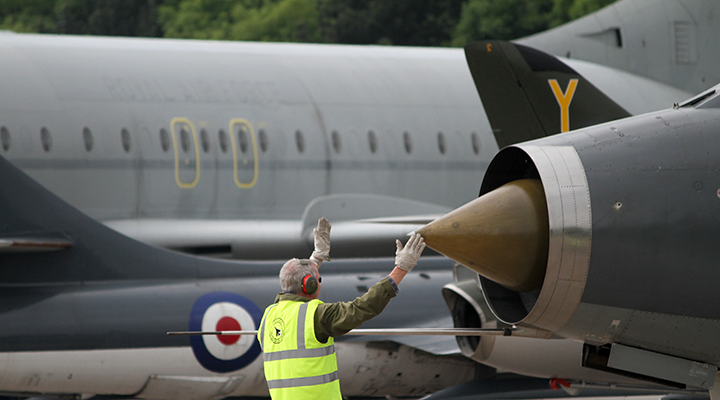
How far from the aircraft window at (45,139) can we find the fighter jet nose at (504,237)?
730cm

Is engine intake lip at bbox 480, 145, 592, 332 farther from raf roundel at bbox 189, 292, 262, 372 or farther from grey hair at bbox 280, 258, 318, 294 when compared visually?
raf roundel at bbox 189, 292, 262, 372

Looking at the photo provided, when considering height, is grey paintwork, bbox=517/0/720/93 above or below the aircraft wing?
above

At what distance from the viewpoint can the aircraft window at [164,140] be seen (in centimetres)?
1084

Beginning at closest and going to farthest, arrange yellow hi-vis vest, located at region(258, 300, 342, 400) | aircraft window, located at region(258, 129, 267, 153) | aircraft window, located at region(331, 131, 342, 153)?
yellow hi-vis vest, located at region(258, 300, 342, 400)
aircraft window, located at region(258, 129, 267, 153)
aircraft window, located at region(331, 131, 342, 153)

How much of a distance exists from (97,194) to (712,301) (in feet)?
25.8

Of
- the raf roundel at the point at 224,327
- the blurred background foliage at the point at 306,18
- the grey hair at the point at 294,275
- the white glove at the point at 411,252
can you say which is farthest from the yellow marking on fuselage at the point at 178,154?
the blurred background foliage at the point at 306,18

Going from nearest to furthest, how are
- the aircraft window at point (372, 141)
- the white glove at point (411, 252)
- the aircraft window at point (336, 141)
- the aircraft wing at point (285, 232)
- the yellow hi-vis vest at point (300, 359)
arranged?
1. the white glove at point (411, 252)
2. the yellow hi-vis vest at point (300, 359)
3. the aircraft wing at point (285, 232)
4. the aircraft window at point (336, 141)
5. the aircraft window at point (372, 141)

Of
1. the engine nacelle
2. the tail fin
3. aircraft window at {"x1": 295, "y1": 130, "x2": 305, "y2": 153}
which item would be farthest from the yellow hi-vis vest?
aircraft window at {"x1": 295, "y1": 130, "x2": 305, "y2": 153}

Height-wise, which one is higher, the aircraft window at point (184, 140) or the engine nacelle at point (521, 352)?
the aircraft window at point (184, 140)

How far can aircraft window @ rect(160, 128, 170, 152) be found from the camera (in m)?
10.8

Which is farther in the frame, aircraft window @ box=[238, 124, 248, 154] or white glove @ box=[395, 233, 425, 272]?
aircraft window @ box=[238, 124, 248, 154]

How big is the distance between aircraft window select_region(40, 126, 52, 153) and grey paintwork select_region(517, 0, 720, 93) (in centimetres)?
717

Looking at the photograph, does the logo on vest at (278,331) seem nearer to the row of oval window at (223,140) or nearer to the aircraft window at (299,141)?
the row of oval window at (223,140)

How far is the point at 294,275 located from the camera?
14.5 ft
